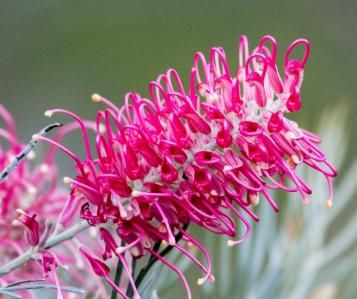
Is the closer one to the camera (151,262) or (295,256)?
(151,262)

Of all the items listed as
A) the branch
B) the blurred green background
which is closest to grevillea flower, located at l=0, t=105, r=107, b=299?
the branch

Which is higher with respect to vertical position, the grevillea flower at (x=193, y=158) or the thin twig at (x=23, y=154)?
the thin twig at (x=23, y=154)

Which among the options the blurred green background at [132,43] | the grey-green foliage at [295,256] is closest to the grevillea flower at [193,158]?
the grey-green foliage at [295,256]

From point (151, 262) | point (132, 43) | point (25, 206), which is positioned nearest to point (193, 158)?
point (151, 262)

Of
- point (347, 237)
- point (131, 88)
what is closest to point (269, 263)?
point (347, 237)

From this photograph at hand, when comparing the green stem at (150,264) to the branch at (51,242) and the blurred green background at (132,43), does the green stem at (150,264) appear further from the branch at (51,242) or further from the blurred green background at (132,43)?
the blurred green background at (132,43)

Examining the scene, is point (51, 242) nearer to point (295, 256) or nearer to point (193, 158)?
point (193, 158)
